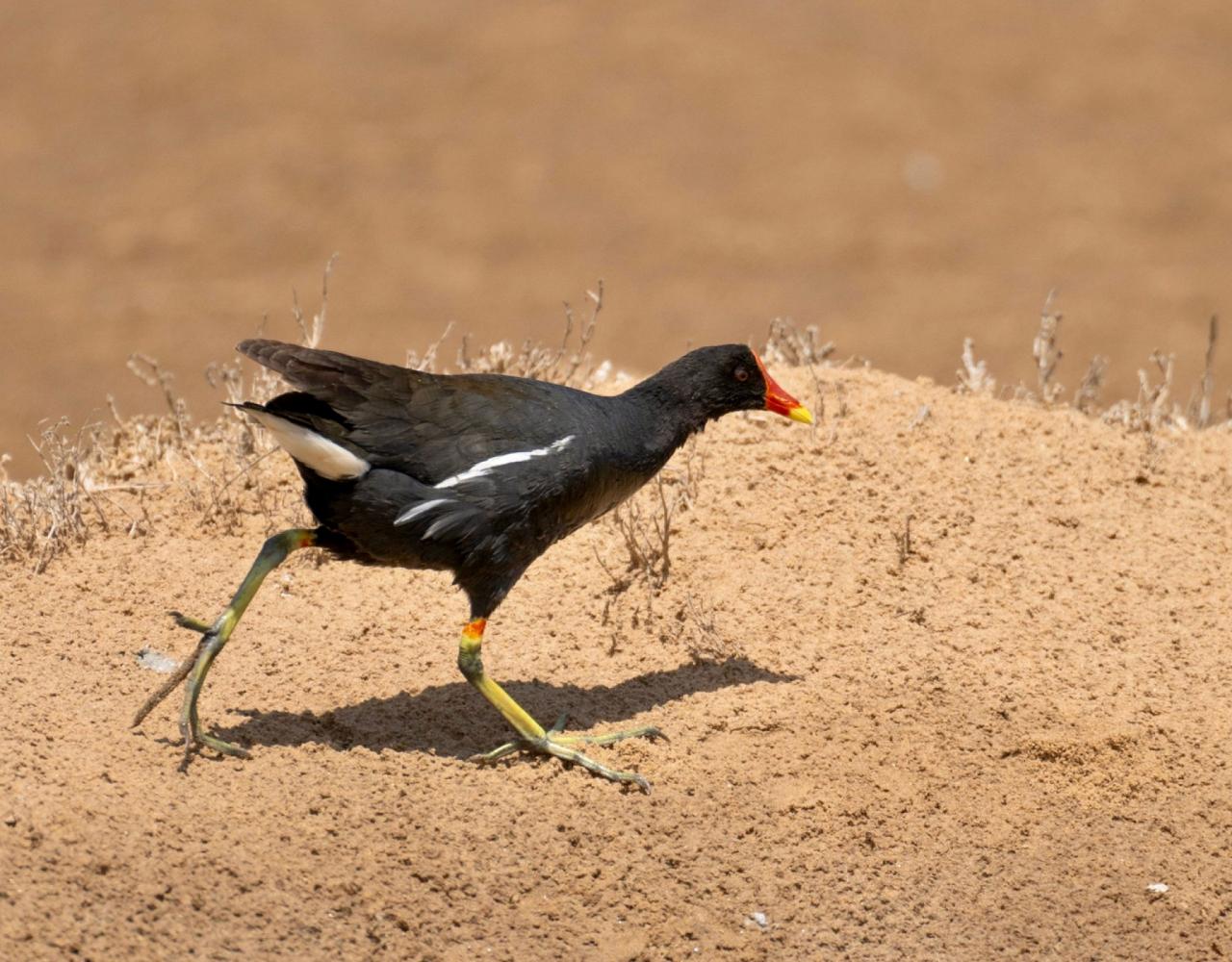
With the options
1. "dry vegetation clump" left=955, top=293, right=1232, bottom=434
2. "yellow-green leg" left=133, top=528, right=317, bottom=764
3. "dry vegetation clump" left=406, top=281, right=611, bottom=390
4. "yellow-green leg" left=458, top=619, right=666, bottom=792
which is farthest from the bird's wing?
"dry vegetation clump" left=955, top=293, right=1232, bottom=434

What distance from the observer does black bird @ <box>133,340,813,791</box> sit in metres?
5.07

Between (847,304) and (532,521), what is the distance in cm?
1028

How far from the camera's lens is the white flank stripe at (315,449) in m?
4.96

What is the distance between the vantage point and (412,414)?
5.20m

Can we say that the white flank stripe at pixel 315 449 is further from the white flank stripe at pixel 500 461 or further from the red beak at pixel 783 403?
the red beak at pixel 783 403

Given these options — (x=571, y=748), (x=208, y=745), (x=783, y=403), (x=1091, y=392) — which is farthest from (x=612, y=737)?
(x=1091, y=392)

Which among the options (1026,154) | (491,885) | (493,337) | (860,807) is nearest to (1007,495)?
(860,807)

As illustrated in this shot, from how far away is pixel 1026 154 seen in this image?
57.3ft

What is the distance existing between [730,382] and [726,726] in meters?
1.18

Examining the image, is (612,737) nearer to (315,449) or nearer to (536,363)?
(315,449)

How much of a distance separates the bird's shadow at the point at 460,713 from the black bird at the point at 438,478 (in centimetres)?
23

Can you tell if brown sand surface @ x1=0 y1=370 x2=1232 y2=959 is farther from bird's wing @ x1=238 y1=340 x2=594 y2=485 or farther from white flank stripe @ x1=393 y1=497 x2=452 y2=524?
bird's wing @ x1=238 y1=340 x2=594 y2=485

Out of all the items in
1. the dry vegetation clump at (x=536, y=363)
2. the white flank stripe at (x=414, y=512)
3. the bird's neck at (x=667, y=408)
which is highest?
the dry vegetation clump at (x=536, y=363)

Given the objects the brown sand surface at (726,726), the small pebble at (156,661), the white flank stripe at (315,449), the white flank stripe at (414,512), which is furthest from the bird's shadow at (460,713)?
the white flank stripe at (315,449)
